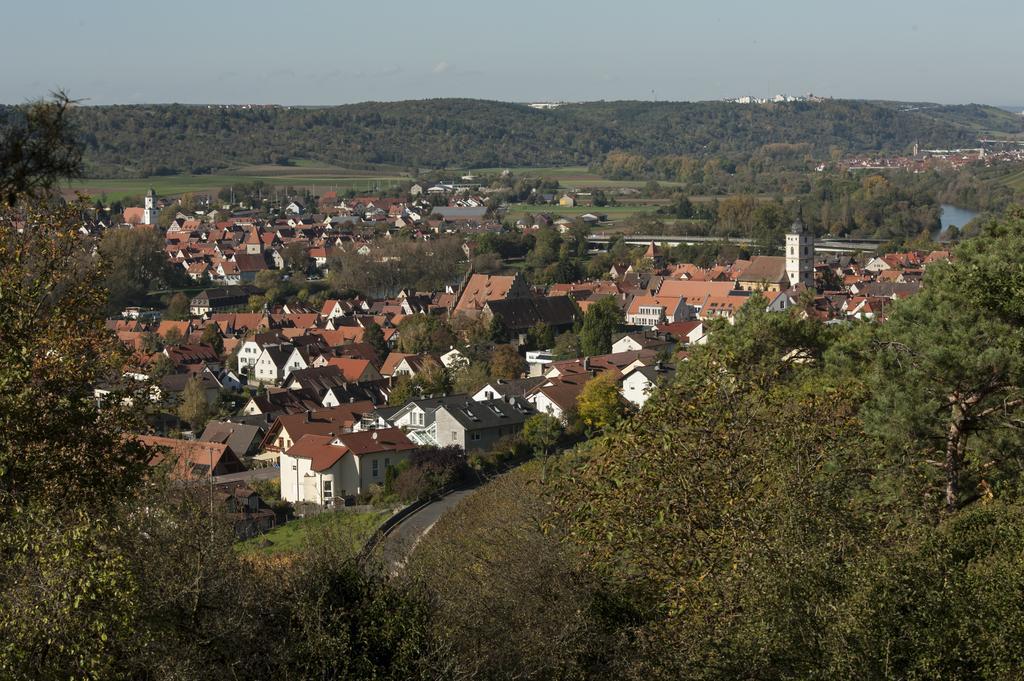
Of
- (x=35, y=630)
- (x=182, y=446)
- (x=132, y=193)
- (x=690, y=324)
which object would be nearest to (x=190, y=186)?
(x=132, y=193)

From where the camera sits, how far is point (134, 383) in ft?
20.5

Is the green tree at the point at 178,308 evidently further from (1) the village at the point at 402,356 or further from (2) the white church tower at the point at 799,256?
(2) the white church tower at the point at 799,256

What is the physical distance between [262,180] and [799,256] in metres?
61.2

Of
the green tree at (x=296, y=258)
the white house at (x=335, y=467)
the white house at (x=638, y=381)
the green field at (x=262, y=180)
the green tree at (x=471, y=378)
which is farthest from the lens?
the green field at (x=262, y=180)

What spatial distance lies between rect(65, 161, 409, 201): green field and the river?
40.3 m

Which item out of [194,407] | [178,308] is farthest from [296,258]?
[194,407]

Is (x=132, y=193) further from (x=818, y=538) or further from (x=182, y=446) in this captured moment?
(x=818, y=538)

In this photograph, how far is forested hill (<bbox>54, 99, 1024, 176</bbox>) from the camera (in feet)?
358

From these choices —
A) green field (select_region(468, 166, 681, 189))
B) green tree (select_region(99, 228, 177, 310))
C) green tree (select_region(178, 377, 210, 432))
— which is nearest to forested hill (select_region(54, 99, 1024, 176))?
green field (select_region(468, 166, 681, 189))

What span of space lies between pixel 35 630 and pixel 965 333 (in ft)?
20.0

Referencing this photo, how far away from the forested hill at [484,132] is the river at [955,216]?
54337 mm

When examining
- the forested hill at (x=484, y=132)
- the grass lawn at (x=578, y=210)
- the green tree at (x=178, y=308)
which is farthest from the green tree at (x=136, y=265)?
the forested hill at (x=484, y=132)

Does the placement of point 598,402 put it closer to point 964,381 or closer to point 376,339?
point 376,339

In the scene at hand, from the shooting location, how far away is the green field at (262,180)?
86.1m
